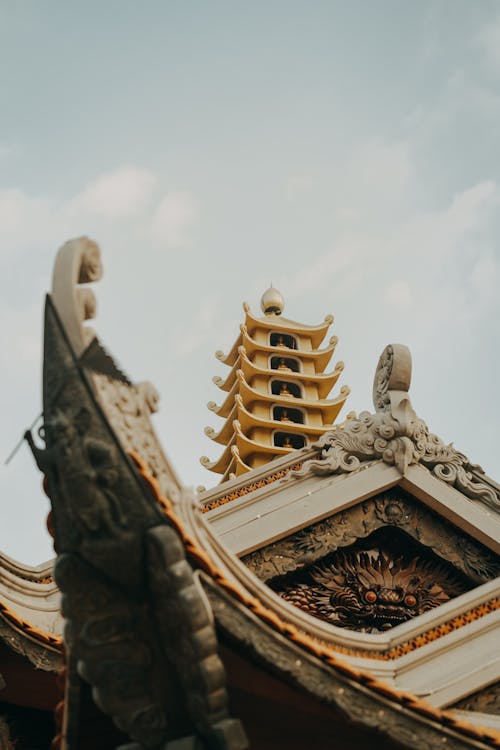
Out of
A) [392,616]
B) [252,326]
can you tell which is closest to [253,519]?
[392,616]

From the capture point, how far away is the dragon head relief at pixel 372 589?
7383 millimetres

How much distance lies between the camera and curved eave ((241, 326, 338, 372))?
21.6m

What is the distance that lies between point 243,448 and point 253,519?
39.3 ft

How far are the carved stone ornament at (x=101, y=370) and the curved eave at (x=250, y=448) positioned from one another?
1477 cm

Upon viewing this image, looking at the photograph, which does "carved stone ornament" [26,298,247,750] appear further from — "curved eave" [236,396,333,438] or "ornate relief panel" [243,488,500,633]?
"curved eave" [236,396,333,438]

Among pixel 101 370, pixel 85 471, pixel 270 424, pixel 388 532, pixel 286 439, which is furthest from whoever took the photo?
pixel 286 439

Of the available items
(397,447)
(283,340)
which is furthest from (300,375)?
(397,447)

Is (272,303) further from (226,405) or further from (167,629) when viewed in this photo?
(167,629)

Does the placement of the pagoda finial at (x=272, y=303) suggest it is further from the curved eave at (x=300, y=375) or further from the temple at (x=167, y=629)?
the temple at (x=167, y=629)

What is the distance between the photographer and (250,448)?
771 inches

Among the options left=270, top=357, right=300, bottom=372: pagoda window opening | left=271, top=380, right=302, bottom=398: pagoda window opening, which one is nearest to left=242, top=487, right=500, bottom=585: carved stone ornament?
left=271, top=380, right=302, bottom=398: pagoda window opening

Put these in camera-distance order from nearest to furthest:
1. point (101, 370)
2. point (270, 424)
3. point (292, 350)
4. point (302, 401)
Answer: point (101, 370)
point (270, 424)
point (302, 401)
point (292, 350)

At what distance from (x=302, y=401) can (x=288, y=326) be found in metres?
2.27

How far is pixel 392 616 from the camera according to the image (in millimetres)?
7445
